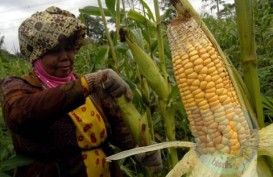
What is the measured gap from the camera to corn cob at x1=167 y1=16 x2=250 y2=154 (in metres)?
0.93

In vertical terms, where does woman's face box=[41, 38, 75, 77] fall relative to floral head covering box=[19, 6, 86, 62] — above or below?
below

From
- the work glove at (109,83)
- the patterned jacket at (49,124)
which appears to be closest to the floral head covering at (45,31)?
the patterned jacket at (49,124)

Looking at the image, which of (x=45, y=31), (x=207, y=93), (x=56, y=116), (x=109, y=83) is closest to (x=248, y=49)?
(x=207, y=93)

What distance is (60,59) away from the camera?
1685 millimetres

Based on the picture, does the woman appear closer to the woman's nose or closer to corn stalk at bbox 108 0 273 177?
the woman's nose

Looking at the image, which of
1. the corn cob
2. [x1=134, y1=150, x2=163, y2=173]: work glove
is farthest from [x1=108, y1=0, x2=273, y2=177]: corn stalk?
[x1=134, y1=150, x2=163, y2=173]: work glove

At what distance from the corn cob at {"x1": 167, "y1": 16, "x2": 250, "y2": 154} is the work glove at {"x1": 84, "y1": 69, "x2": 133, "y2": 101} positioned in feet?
1.88

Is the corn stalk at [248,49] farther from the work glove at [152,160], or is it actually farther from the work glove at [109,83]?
the work glove at [152,160]

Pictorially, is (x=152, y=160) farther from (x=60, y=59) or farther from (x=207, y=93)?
(x=207, y=93)

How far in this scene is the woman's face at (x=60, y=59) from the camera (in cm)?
168

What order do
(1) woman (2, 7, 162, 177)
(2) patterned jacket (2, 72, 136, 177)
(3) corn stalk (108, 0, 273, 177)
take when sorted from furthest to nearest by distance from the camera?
(1) woman (2, 7, 162, 177) < (2) patterned jacket (2, 72, 136, 177) < (3) corn stalk (108, 0, 273, 177)

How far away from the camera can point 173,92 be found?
1.42 meters

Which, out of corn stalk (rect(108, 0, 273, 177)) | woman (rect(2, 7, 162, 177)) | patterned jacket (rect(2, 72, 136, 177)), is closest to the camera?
corn stalk (rect(108, 0, 273, 177))

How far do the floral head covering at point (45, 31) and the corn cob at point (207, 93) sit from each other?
0.81 meters
